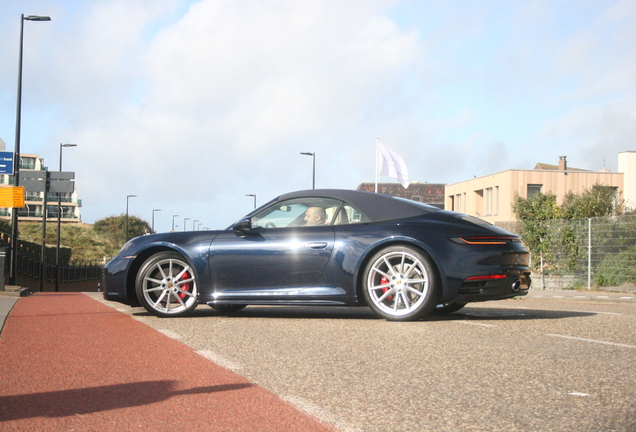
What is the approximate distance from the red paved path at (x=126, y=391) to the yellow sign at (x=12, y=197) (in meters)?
13.9

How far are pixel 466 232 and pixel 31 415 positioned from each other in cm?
461

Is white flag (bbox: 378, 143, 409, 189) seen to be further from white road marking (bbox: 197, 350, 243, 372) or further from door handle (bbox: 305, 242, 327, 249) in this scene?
white road marking (bbox: 197, 350, 243, 372)

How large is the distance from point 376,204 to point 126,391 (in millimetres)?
4094

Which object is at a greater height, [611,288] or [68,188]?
[68,188]

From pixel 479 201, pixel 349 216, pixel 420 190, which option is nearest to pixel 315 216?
pixel 349 216

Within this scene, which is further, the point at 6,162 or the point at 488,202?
the point at 488,202

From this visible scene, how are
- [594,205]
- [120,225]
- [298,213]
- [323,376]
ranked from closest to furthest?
1. [323,376]
2. [298,213]
3. [594,205]
4. [120,225]

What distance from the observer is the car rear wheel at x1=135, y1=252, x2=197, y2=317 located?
791 cm

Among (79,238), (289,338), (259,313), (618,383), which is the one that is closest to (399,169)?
(259,313)

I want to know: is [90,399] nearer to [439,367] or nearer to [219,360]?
[219,360]

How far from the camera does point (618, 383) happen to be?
4.02m

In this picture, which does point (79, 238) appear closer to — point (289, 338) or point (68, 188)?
point (68, 188)

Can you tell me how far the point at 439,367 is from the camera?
15.1 feet

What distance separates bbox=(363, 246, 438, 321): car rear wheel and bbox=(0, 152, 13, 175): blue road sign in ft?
47.0
